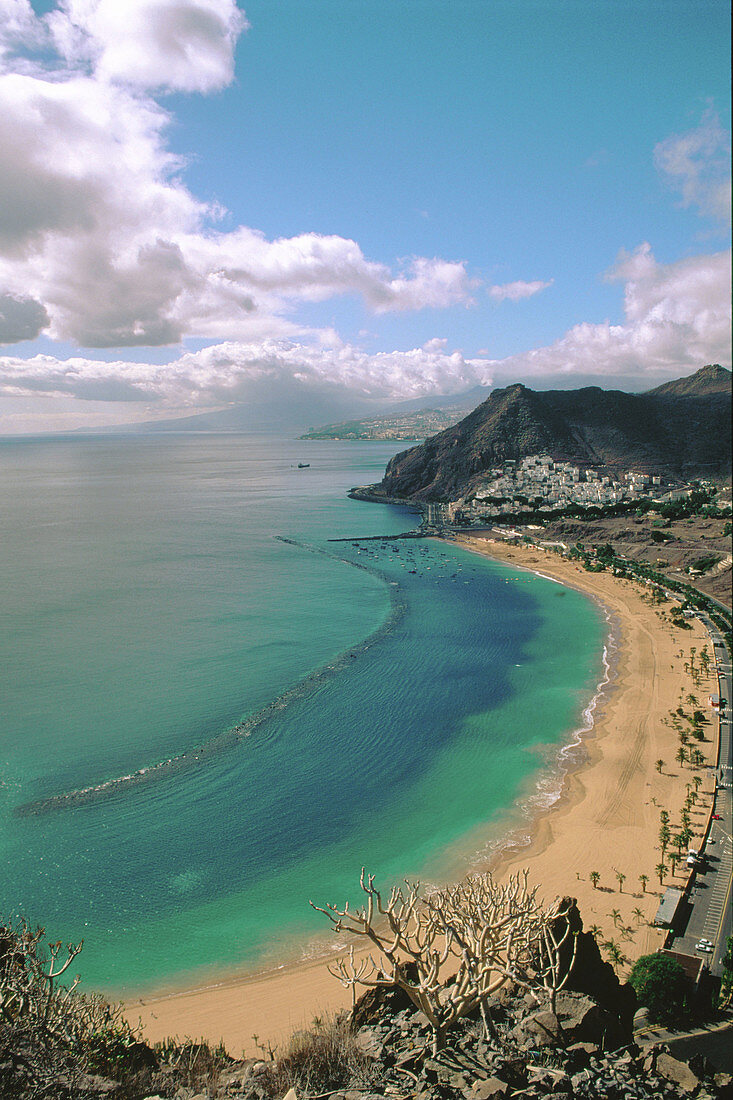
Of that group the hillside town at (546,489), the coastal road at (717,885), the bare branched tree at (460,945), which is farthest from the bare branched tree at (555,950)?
the hillside town at (546,489)

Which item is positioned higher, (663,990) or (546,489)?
(546,489)

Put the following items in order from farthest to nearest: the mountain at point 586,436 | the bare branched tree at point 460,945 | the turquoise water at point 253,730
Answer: the mountain at point 586,436
the turquoise water at point 253,730
the bare branched tree at point 460,945

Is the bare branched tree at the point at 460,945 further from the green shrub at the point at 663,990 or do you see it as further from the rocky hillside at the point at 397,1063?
the green shrub at the point at 663,990

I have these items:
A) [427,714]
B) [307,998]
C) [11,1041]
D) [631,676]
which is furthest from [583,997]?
[631,676]

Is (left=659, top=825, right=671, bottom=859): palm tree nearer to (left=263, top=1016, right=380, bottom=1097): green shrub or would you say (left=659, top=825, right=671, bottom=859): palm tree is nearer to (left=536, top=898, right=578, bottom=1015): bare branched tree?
(left=536, top=898, right=578, bottom=1015): bare branched tree

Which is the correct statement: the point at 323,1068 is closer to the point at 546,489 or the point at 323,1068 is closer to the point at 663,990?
the point at 663,990

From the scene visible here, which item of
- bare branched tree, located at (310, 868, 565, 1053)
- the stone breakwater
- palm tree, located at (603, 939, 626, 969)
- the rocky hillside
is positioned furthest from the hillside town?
the rocky hillside

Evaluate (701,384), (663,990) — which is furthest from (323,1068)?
(701,384)
